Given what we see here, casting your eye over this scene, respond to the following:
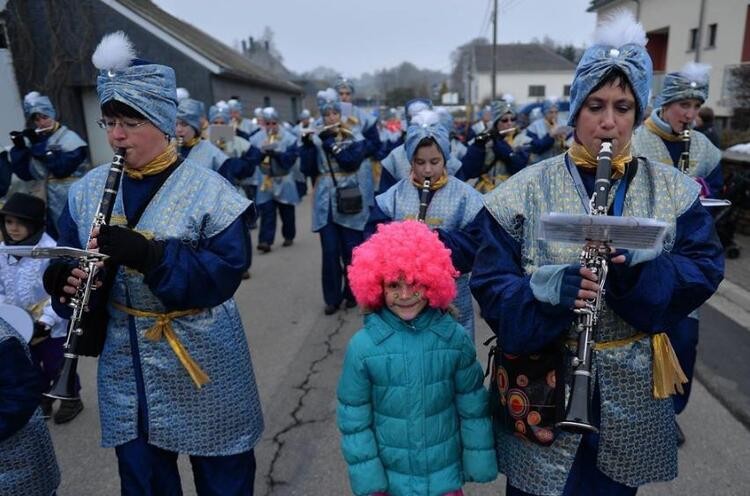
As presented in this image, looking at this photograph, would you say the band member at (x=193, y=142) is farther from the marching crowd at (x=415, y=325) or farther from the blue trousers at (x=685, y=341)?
the blue trousers at (x=685, y=341)

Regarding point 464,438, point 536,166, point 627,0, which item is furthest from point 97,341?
point 627,0

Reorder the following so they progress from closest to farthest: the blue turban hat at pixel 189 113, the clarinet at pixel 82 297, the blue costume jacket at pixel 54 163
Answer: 1. the clarinet at pixel 82 297
2. the blue turban hat at pixel 189 113
3. the blue costume jacket at pixel 54 163

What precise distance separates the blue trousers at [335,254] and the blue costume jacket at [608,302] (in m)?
4.10

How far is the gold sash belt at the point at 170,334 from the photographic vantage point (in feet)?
6.98

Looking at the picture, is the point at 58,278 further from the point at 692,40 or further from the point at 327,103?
the point at 692,40

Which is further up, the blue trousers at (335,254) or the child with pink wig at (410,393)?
the child with pink wig at (410,393)

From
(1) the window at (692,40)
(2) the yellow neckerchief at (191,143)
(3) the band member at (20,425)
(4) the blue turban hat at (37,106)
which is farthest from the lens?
(1) the window at (692,40)

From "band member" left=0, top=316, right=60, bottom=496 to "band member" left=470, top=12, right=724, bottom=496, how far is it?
5.56 feet

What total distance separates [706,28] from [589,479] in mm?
23733

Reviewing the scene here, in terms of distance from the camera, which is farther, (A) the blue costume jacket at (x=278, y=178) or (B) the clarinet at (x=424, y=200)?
(A) the blue costume jacket at (x=278, y=178)

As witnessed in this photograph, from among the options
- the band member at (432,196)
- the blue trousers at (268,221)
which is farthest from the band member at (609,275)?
the blue trousers at (268,221)

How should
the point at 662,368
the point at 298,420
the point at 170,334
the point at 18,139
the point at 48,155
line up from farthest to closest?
1. the point at 18,139
2. the point at 48,155
3. the point at 298,420
4. the point at 170,334
5. the point at 662,368

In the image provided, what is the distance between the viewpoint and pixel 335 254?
5.93m

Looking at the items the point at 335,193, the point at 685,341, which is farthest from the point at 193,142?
the point at 685,341
